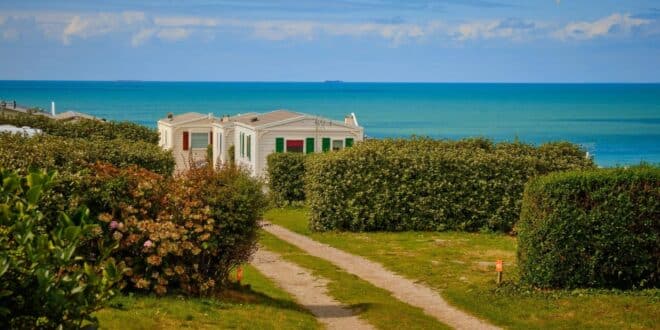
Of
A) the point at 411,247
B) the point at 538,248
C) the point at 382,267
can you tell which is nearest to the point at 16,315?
the point at 538,248

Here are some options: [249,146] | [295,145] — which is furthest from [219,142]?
[295,145]

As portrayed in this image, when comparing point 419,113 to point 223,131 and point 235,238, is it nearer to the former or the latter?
point 223,131

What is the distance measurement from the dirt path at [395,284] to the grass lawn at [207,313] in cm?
171

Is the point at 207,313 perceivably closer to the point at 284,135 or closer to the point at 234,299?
the point at 234,299

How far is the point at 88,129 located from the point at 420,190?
14034 mm

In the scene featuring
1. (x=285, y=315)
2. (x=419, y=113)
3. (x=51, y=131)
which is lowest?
(x=285, y=315)

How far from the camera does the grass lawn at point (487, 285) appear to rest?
14539 millimetres

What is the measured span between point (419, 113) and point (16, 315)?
553ft

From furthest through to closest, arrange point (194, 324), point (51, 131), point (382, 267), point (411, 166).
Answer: point (51, 131)
point (411, 166)
point (382, 267)
point (194, 324)

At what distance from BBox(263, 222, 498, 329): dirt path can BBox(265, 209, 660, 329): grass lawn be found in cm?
23

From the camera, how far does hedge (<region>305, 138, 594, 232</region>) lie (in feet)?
88.5

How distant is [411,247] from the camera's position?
23750 millimetres

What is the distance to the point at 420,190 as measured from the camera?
27109mm

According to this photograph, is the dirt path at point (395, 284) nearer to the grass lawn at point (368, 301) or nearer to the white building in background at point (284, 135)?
the grass lawn at point (368, 301)
